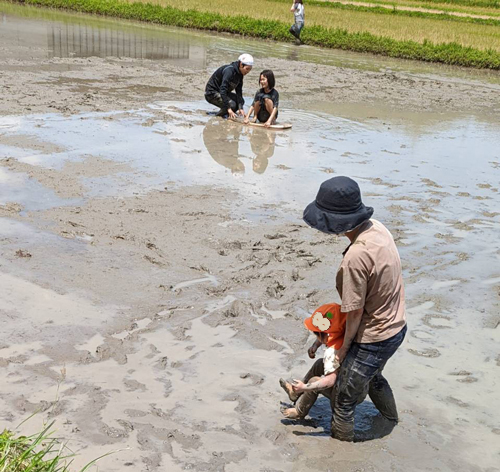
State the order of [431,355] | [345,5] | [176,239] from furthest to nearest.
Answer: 1. [345,5]
2. [176,239]
3. [431,355]

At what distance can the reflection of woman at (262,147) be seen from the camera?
859 cm

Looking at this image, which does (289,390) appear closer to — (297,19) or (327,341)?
(327,341)

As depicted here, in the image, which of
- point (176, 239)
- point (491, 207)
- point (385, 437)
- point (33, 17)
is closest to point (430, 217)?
point (491, 207)

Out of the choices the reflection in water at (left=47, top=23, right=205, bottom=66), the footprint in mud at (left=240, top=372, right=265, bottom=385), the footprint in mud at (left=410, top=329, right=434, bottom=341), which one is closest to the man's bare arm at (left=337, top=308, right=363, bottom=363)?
the footprint in mud at (left=240, top=372, right=265, bottom=385)

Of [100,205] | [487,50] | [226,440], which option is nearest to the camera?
[226,440]

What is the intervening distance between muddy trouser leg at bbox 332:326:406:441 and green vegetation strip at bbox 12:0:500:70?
1904 centimetres

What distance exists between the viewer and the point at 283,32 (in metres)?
23.7

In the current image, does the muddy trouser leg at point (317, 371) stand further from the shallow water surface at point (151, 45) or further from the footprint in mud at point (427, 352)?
the shallow water surface at point (151, 45)

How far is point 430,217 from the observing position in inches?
280

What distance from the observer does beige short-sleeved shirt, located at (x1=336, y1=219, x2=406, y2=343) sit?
3229 millimetres

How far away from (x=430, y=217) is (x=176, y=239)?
106 inches

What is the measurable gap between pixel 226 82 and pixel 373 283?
303 inches

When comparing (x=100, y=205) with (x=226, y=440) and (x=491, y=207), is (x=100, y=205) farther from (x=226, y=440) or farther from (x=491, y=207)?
(x=491, y=207)

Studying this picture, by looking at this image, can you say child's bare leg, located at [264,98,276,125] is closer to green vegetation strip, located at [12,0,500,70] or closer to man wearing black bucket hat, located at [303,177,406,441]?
man wearing black bucket hat, located at [303,177,406,441]
